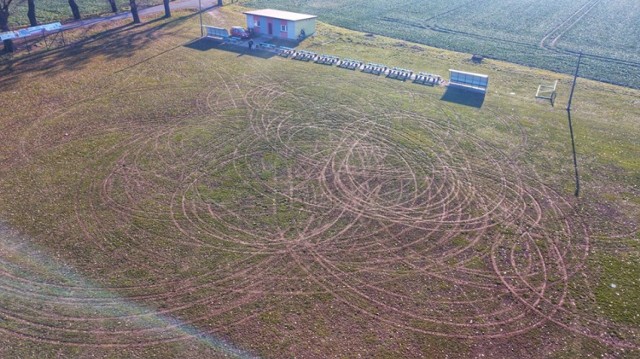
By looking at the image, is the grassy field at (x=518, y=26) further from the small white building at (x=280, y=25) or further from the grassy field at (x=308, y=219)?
the grassy field at (x=308, y=219)

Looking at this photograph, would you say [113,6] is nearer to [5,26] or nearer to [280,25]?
[5,26]

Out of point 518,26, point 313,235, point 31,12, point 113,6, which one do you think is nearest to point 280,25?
point 113,6

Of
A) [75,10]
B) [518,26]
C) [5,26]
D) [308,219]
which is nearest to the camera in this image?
[308,219]

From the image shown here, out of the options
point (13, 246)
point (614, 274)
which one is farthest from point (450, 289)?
point (13, 246)

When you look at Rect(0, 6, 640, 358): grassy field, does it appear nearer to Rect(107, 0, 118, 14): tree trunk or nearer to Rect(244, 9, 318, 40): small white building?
Rect(244, 9, 318, 40): small white building

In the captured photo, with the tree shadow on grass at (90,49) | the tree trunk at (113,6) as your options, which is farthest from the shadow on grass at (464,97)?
the tree trunk at (113,6)
